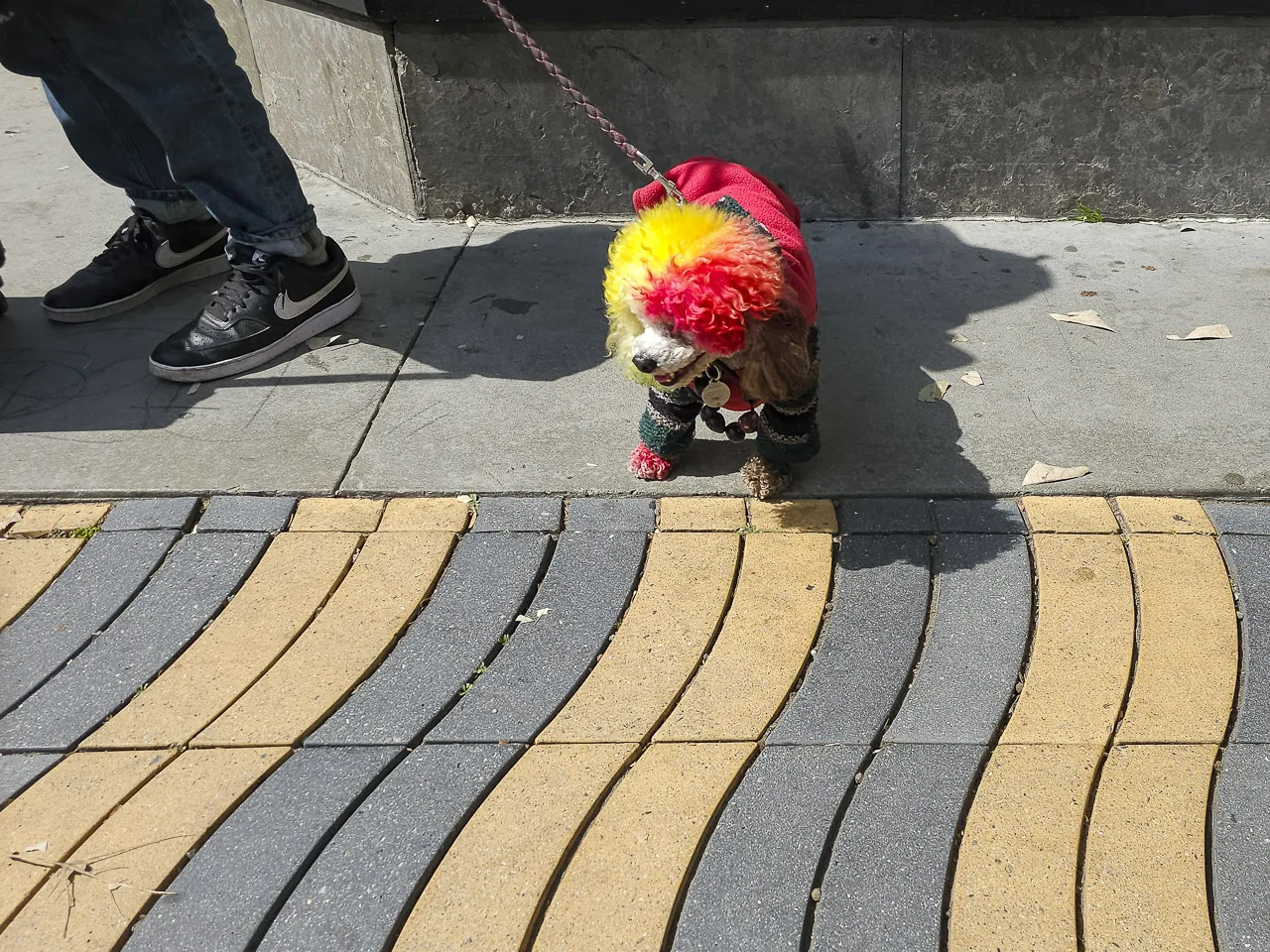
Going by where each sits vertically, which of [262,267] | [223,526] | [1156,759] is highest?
[262,267]

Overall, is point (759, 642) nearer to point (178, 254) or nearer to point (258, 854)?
point (258, 854)

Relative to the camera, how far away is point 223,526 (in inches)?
104

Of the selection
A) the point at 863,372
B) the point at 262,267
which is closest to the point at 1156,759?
the point at 863,372

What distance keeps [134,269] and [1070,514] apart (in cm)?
302

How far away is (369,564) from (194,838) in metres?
0.76

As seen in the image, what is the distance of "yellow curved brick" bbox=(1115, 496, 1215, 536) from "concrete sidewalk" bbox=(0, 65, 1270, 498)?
0.22ft

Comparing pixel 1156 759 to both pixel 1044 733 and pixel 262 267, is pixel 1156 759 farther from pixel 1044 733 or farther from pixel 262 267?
pixel 262 267

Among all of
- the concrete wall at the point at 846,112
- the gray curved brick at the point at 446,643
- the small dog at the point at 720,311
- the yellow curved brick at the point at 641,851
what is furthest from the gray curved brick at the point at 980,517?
the concrete wall at the point at 846,112

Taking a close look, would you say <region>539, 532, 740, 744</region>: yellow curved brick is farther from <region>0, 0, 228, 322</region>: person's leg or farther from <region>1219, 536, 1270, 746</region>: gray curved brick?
<region>0, 0, 228, 322</region>: person's leg

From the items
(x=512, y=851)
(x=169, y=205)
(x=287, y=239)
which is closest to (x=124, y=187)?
(x=169, y=205)

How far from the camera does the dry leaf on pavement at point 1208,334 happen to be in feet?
10.7

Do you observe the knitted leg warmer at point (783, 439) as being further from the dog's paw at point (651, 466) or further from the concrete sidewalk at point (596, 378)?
the dog's paw at point (651, 466)

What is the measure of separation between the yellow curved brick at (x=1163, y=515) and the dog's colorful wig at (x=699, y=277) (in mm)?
1107

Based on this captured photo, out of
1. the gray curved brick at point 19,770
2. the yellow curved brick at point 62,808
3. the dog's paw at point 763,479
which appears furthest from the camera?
the dog's paw at point 763,479
